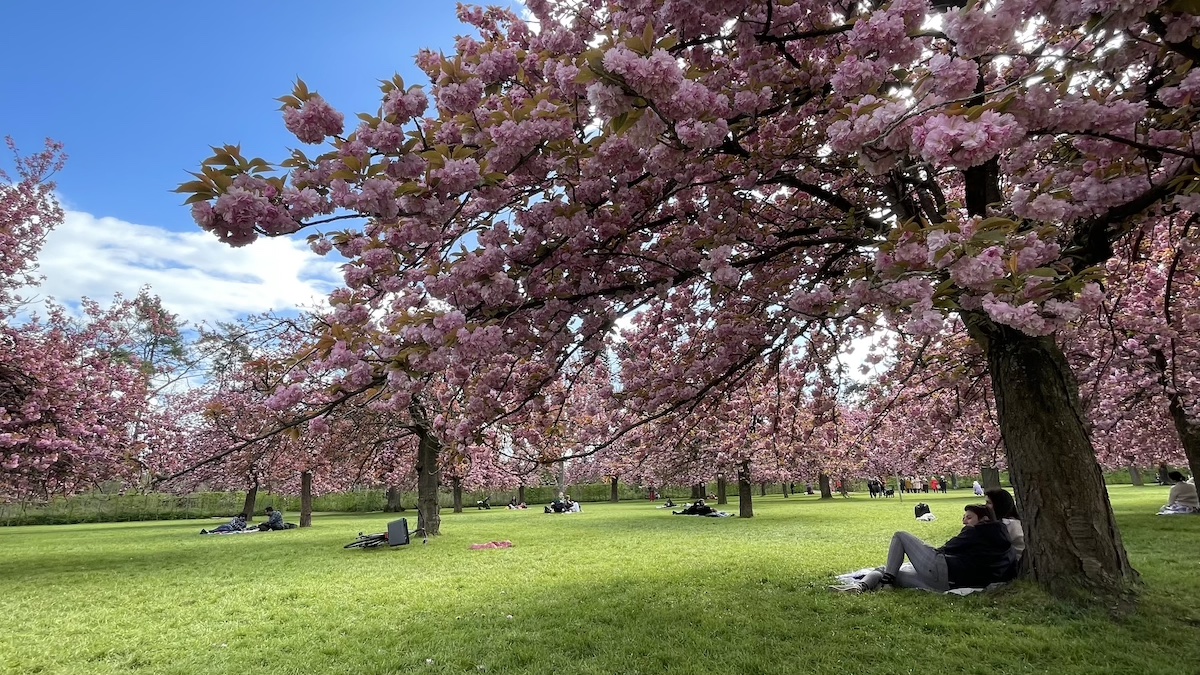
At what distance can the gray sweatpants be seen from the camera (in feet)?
20.1

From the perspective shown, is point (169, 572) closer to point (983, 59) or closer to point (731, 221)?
point (731, 221)

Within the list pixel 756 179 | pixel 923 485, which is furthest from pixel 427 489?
pixel 923 485

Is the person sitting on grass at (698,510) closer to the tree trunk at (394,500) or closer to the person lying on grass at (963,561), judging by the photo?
the person lying on grass at (963,561)

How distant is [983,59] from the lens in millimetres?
3000

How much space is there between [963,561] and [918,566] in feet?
1.37

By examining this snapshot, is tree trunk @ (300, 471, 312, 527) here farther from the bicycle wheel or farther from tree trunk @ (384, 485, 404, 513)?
tree trunk @ (384, 485, 404, 513)

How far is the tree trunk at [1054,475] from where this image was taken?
5035mm

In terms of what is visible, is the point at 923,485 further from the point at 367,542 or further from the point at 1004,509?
the point at 1004,509

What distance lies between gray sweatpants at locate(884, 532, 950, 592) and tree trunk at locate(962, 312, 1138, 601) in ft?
2.81

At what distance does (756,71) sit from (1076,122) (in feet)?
5.29

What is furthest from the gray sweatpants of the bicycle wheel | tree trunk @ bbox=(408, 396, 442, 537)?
tree trunk @ bbox=(408, 396, 442, 537)

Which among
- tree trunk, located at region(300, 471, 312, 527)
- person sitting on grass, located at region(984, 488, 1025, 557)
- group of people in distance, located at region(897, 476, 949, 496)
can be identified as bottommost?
group of people in distance, located at region(897, 476, 949, 496)

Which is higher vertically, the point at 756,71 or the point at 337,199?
the point at 756,71

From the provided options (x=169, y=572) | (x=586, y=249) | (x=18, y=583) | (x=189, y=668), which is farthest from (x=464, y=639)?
(x=18, y=583)
